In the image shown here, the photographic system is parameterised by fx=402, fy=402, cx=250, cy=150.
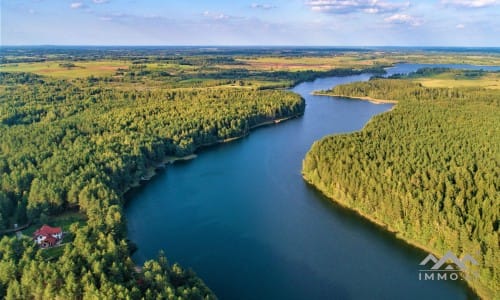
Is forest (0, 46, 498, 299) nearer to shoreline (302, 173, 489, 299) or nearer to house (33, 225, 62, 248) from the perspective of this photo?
house (33, 225, 62, 248)

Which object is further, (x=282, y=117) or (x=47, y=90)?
(x=47, y=90)

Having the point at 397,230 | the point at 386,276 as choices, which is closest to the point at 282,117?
the point at 397,230

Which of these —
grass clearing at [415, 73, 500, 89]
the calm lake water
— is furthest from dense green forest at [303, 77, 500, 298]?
grass clearing at [415, 73, 500, 89]

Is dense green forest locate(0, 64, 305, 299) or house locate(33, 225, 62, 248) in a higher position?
dense green forest locate(0, 64, 305, 299)

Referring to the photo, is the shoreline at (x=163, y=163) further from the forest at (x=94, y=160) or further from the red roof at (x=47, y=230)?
A: the red roof at (x=47, y=230)

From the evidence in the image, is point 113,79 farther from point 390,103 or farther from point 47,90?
point 390,103
